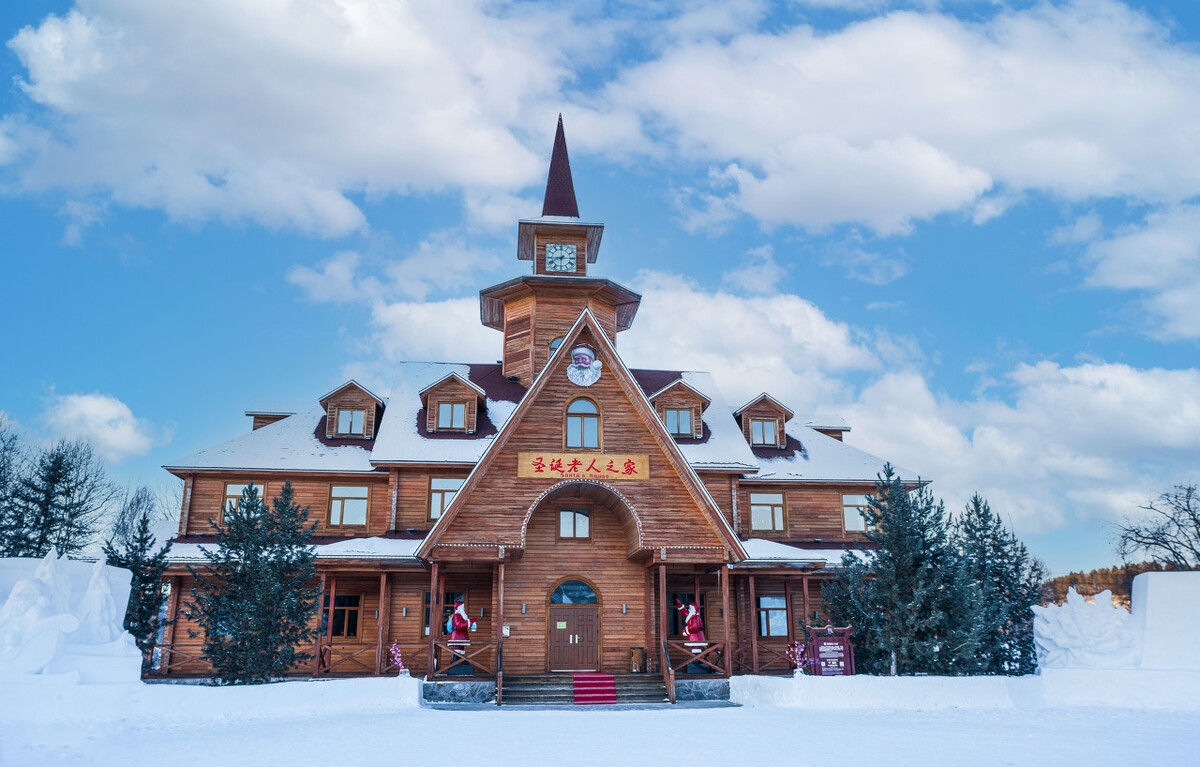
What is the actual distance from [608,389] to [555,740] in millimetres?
10889

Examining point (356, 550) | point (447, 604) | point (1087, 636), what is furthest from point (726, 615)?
point (356, 550)

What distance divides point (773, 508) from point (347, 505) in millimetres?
13407

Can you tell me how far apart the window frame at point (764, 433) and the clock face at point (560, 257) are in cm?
864

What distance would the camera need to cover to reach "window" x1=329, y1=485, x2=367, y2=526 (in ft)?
81.8

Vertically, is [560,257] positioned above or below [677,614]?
above

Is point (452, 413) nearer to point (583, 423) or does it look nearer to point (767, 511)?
point (583, 423)

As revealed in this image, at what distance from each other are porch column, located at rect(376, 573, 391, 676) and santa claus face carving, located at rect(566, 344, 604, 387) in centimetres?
730

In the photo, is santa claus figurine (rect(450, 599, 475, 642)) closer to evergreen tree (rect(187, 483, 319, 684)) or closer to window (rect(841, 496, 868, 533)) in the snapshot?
evergreen tree (rect(187, 483, 319, 684))

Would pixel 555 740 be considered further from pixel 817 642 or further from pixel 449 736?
pixel 817 642

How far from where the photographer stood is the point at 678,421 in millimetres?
27062

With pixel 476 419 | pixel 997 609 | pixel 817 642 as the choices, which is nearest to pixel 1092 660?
pixel 997 609

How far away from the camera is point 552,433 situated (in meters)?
21.9

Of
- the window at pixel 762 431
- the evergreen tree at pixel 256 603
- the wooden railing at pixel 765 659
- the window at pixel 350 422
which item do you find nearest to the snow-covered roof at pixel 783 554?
the wooden railing at pixel 765 659

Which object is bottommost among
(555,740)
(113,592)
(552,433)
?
(555,740)
